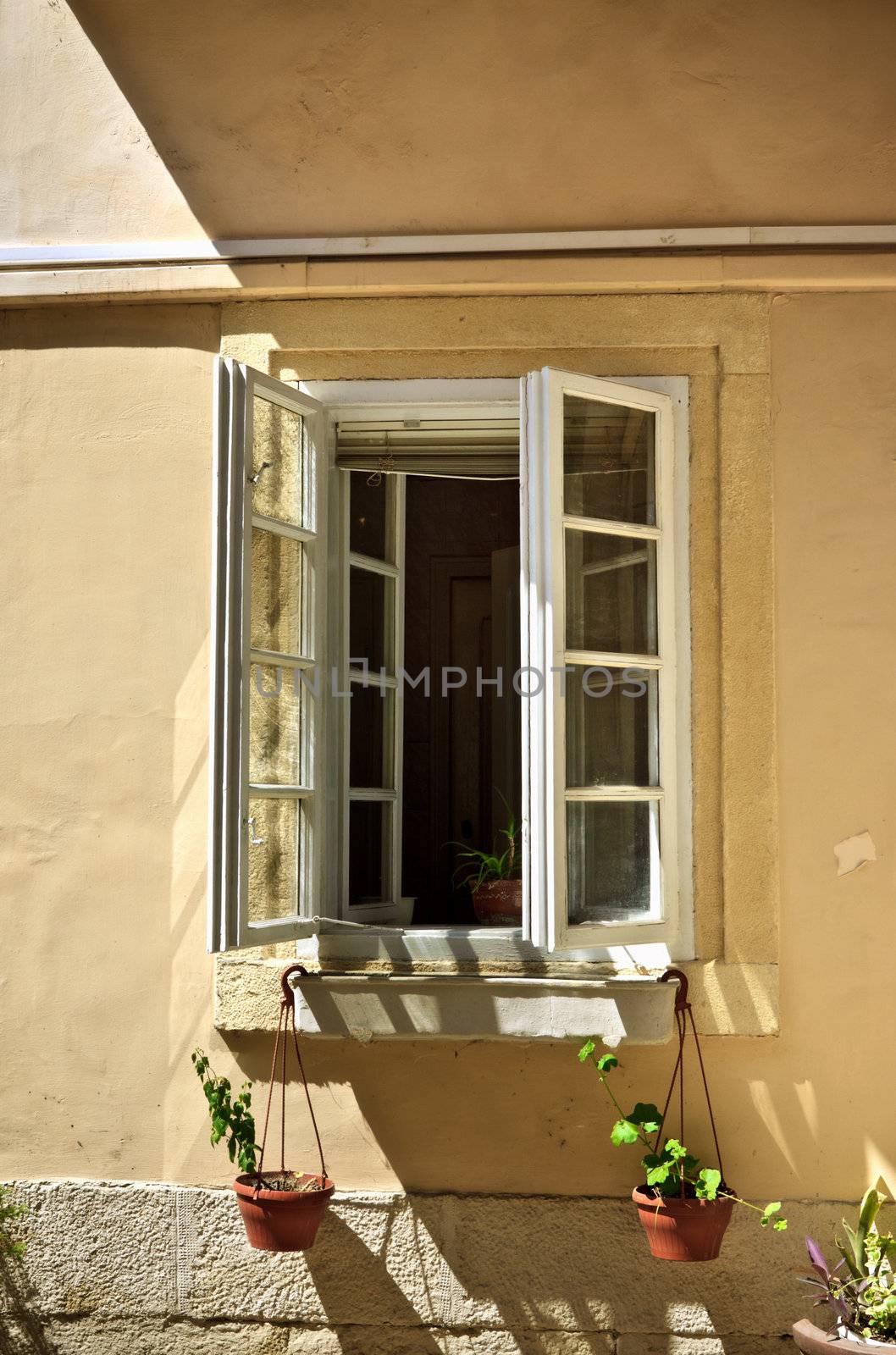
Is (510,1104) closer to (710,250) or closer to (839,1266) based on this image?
(839,1266)

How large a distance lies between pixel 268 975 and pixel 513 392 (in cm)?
183

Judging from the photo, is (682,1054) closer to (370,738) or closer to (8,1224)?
(370,738)

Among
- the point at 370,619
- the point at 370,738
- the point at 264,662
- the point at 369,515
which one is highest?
the point at 369,515

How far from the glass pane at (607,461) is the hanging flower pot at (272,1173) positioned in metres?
1.54

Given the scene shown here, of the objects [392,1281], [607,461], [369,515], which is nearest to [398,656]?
[369,515]

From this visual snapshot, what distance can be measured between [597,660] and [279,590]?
3.10ft

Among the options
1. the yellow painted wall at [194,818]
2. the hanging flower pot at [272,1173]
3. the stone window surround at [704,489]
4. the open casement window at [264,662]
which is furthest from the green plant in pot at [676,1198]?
the open casement window at [264,662]

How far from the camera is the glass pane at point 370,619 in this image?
398 cm

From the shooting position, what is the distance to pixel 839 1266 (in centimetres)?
335

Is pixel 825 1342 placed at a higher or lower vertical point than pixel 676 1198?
lower

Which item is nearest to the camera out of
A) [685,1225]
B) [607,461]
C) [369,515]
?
[685,1225]

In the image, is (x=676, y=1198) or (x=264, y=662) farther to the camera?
(x=264, y=662)

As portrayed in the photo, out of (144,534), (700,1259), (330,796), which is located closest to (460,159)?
(144,534)

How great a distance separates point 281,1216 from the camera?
3.31 m
